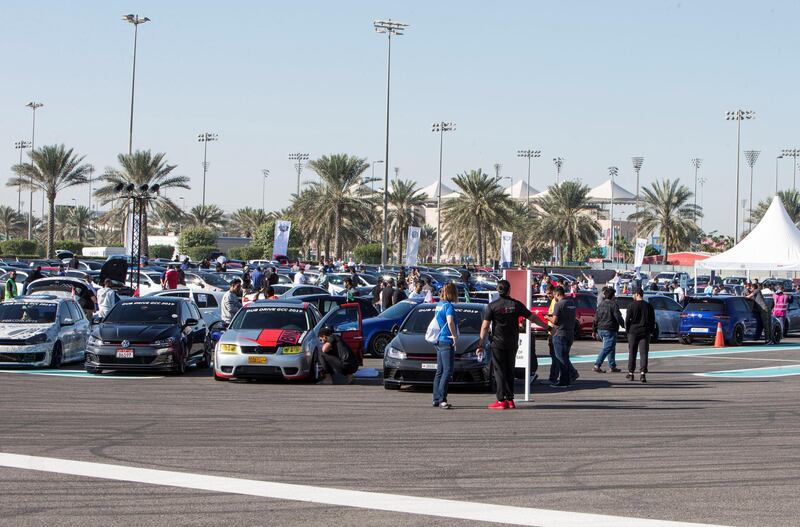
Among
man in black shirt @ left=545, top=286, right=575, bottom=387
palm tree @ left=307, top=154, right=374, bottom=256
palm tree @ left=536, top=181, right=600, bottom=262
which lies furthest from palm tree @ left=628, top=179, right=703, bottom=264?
man in black shirt @ left=545, top=286, right=575, bottom=387

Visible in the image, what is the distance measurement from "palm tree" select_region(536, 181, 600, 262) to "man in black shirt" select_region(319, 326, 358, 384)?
7056cm

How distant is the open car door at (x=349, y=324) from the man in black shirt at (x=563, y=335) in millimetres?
3688

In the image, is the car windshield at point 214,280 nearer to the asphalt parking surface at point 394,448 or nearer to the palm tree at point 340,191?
the asphalt parking surface at point 394,448


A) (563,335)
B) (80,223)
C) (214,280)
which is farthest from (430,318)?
(80,223)

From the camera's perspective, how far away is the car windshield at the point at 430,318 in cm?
1889

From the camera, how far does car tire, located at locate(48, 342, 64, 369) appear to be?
21.3 metres

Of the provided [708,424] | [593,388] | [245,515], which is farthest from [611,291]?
[245,515]

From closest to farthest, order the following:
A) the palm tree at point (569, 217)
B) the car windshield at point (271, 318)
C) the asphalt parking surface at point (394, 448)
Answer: the asphalt parking surface at point (394, 448)
the car windshield at point (271, 318)
the palm tree at point (569, 217)

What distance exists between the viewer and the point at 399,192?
3642 inches

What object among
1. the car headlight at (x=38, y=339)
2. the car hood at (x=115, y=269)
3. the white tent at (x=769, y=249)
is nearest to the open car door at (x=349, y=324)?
the car headlight at (x=38, y=339)

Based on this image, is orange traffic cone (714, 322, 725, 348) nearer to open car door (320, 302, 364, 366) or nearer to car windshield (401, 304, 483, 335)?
open car door (320, 302, 364, 366)

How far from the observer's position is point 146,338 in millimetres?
20047

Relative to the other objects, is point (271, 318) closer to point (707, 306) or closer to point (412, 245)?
point (707, 306)

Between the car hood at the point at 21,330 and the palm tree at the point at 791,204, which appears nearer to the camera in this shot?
the car hood at the point at 21,330
